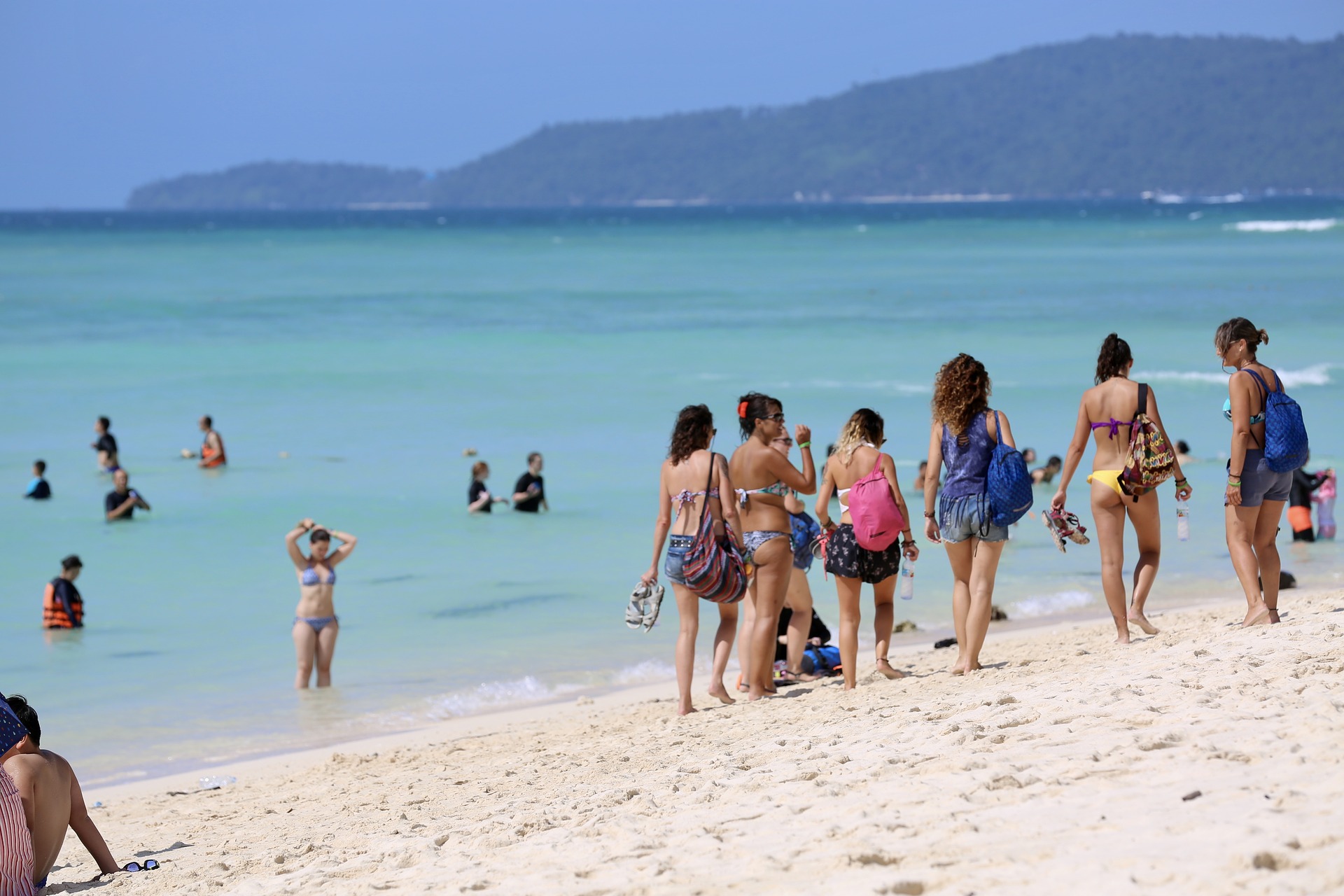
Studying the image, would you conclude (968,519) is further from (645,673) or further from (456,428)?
(456,428)

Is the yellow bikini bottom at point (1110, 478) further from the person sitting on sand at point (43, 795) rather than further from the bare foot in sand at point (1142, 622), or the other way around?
the person sitting on sand at point (43, 795)

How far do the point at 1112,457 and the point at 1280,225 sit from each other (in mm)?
103002

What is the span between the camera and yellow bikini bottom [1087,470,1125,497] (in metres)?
6.96

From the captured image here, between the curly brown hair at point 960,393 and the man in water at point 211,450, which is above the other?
the curly brown hair at point 960,393

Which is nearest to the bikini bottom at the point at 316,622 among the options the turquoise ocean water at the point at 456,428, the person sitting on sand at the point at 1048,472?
the turquoise ocean water at the point at 456,428

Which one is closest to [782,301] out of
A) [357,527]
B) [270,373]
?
[270,373]

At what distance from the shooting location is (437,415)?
83.0 ft

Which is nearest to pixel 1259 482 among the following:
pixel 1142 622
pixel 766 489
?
pixel 1142 622

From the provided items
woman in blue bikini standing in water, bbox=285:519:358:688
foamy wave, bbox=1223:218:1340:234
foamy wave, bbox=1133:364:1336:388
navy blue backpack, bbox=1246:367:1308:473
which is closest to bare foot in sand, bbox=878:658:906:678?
navy blue backpack, bbox=1246:367:1308:473

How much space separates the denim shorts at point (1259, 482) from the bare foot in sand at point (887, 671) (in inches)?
78.4

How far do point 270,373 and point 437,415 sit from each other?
8.31m

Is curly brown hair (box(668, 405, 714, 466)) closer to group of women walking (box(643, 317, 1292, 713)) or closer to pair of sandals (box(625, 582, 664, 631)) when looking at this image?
group of women walking (box(643, 317, 1292, 713))

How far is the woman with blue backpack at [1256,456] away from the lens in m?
6.67

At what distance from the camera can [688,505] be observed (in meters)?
7.00
